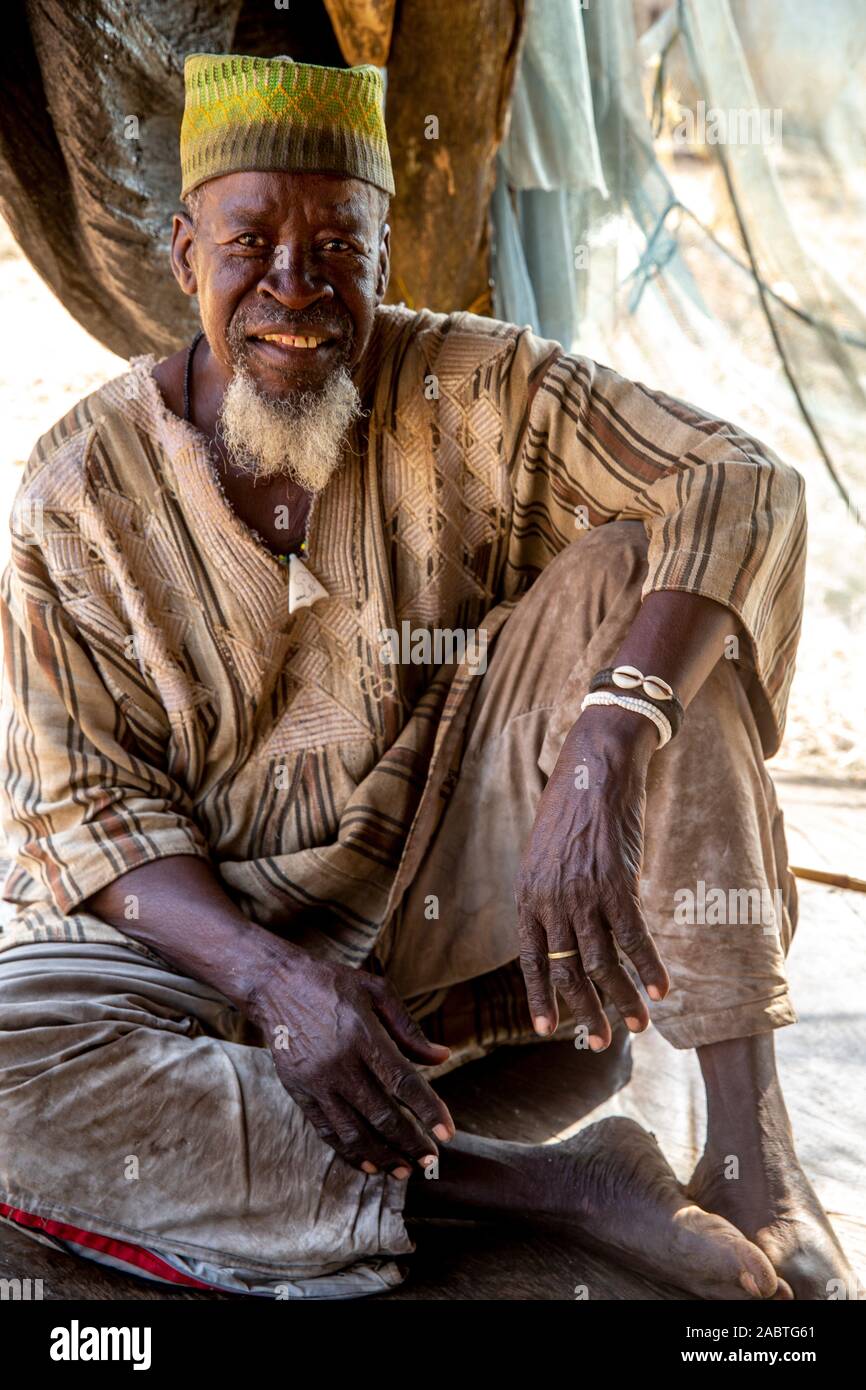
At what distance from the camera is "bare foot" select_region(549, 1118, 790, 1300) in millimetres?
1596

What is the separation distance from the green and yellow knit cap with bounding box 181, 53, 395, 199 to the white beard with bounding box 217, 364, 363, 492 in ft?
0.91

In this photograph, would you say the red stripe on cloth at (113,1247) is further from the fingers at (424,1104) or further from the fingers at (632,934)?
the fingers at (632,934)

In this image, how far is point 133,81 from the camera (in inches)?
126

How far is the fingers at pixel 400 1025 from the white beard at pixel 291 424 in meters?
0.73

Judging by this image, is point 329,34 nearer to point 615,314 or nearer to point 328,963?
point 615,314

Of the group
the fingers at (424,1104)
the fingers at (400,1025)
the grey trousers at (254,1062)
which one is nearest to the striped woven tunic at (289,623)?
the grey trousers at (254,1062)

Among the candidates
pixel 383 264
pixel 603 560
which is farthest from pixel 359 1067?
pixel 383 264

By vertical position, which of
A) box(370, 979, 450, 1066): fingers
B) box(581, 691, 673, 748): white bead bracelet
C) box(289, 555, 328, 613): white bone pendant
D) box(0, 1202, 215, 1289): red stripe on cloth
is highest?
box(289, 555, 328, 613): white bone pendant

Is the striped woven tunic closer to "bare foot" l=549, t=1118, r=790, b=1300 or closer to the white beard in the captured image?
the white beard

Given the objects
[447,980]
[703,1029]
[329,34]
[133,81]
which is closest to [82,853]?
[447,980]

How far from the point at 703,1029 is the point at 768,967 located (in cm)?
11

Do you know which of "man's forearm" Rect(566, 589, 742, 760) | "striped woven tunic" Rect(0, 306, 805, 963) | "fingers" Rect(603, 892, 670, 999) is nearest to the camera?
"fingers" Rect(603, 892, 670, 999)

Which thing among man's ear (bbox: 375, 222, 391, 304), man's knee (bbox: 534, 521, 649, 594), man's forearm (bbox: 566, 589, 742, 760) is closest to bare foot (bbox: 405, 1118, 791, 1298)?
man's forearm (bbox: 566, 589, 742, 760)

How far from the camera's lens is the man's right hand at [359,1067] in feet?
5.52
